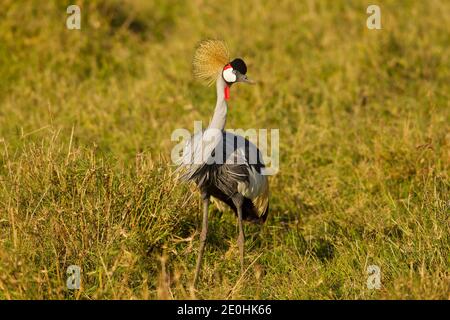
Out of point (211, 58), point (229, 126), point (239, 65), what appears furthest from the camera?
point (229, 126)

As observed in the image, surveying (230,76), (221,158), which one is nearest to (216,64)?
(230,76)

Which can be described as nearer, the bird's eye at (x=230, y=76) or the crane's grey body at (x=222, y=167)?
the crane's grey body at (x=222, y=167)

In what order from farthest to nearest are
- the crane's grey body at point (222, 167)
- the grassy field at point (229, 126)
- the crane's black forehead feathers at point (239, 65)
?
the crane's black forehead feathers at point (239, 65), the crane's grey body at point (222, 167), the grassy field at point (229, 126)

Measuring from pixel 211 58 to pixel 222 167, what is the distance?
1.86ft

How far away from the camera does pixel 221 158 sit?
4.15 metres

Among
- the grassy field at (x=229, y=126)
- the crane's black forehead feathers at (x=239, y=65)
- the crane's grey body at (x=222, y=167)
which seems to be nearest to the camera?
the grassy field at (x=229, y=126)

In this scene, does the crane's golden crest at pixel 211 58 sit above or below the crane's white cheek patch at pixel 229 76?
above

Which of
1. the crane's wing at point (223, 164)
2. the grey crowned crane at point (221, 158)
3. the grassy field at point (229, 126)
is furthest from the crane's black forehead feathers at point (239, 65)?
the grassy field at point (229, 126)

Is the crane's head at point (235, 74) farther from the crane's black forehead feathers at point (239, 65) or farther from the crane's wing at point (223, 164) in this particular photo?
the crane's wing at point (223, 164)

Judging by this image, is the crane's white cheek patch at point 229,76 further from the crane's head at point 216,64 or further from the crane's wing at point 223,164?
the crane's wing at point 223,164

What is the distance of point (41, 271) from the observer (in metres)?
3.50

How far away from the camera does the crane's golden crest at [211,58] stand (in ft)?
13.9

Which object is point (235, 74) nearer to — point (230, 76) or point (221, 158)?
point (230, 76)

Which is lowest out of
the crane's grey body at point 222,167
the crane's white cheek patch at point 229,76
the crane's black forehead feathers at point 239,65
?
the crane's grey body at point 222,167
